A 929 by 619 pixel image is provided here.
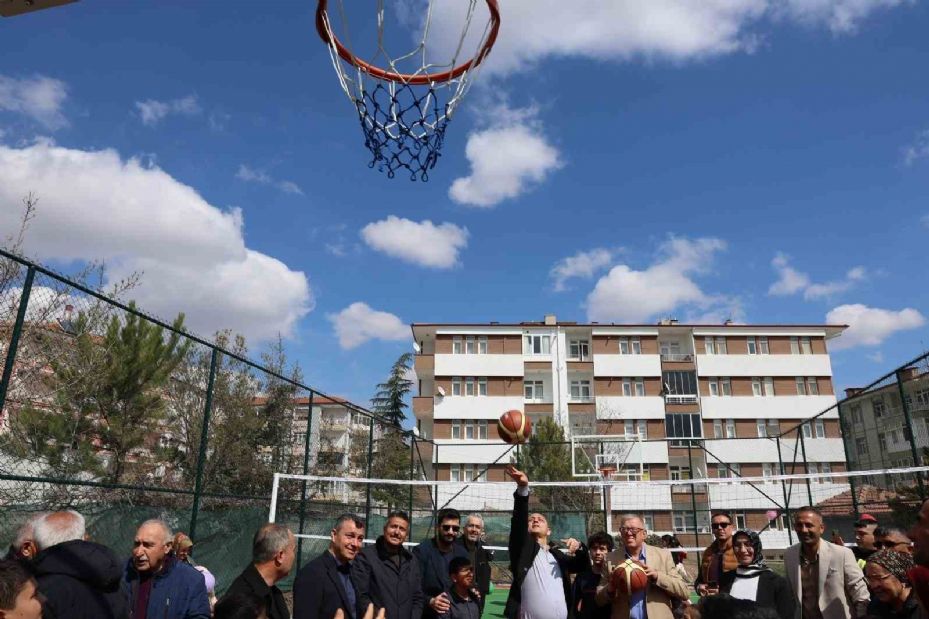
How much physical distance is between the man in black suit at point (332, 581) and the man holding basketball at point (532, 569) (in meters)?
1.34

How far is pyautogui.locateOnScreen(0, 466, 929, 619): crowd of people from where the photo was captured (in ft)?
9.66

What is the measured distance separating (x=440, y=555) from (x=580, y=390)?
127 ft

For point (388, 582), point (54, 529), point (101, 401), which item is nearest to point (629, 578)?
point (388, 582)

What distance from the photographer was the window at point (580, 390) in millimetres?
43219

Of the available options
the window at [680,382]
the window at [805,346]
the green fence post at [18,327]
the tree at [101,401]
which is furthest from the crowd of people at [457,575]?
the window at [805,346]

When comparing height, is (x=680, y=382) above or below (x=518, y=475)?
above

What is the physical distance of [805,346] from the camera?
44.8 m

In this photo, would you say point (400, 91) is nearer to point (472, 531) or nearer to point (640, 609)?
point (472, 531)

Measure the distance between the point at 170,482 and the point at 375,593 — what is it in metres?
10.3

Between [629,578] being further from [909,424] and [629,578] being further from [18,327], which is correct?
[909,424]

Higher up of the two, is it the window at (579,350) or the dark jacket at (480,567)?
the window at (579,350)

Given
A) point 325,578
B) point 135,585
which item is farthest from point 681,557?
point 135,585

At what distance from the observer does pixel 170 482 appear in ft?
44.3

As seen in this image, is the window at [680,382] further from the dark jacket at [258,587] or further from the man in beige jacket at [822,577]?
the dark jacket at [258,587]
